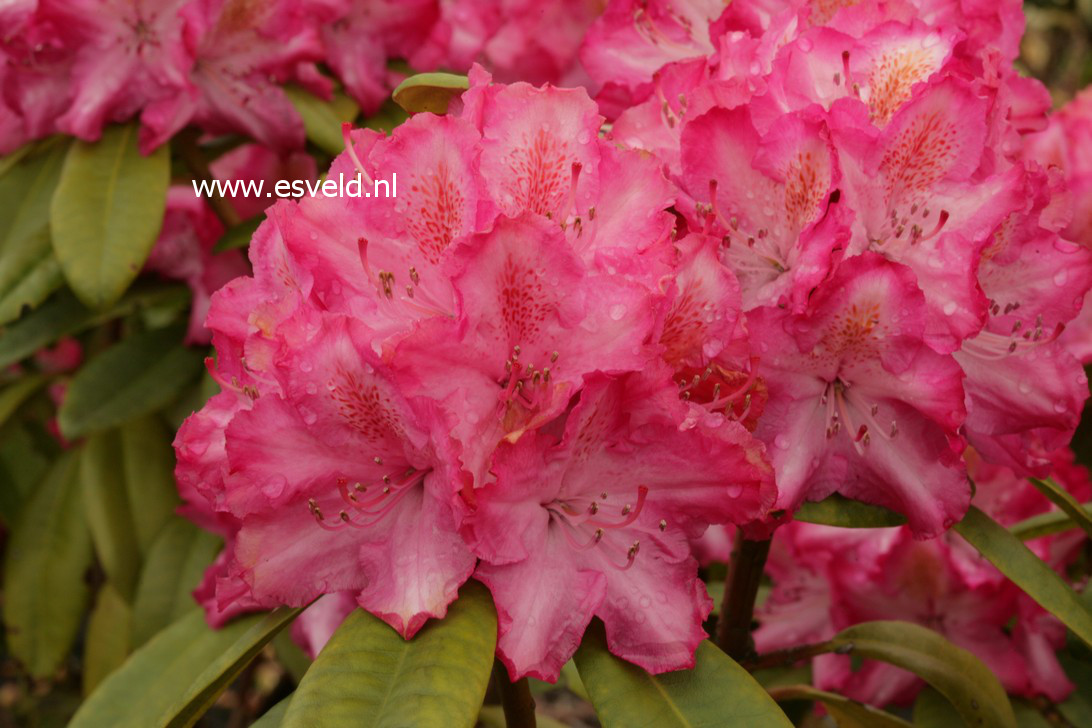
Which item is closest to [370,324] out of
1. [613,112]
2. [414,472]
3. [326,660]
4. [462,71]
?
[414,472]

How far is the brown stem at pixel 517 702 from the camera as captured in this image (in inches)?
Answer: 33.9

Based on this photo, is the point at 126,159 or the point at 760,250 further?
the point at 126,159

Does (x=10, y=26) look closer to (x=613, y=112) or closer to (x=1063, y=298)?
(x=613, y=112)

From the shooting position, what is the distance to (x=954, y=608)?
123 cm

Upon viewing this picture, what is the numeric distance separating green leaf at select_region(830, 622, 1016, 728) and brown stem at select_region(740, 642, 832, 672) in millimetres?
13

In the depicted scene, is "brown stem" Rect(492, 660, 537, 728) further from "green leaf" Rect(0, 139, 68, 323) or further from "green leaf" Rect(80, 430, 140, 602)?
"green leaf" Rect(80, 430, 140, 602)

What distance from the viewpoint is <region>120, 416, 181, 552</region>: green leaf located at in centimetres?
172

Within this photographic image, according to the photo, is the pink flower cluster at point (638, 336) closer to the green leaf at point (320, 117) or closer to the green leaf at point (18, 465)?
the green leaf at point (320, 117)

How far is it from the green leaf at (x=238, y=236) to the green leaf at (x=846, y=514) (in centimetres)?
80

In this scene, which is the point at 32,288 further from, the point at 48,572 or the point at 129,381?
the point at 48,572

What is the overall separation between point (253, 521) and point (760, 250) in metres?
0.40

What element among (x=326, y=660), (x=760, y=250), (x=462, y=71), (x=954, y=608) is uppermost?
(x=760, y=250)

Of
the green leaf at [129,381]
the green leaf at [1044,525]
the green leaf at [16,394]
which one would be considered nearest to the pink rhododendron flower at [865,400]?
the green leaf at [1044,525]

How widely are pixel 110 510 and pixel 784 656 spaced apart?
1030mm
